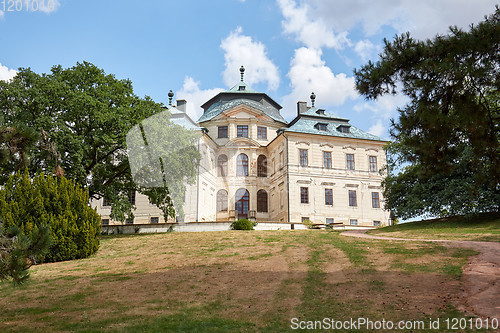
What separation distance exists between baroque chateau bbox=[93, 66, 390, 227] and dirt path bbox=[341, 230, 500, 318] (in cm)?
2521

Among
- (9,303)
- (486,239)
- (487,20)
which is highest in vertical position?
(487,20)

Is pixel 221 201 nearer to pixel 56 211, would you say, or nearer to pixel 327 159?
pixel 327 159

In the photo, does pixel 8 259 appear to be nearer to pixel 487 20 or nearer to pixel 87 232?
pixel 487 20

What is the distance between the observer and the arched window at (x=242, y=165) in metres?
46.6

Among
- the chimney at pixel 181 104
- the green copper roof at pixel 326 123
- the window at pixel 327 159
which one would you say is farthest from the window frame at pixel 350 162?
the chimney at pixel 181 104

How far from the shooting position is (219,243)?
2466 centimetres

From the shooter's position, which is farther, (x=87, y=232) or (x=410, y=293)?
(x=87, y=232)

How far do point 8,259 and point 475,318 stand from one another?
10.0 meters

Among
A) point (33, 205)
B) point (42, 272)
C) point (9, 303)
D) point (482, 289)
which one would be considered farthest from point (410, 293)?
point (33, 205)

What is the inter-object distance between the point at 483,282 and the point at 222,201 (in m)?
33.7

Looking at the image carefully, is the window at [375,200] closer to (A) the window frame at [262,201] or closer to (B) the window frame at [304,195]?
(B) the window frame at [304,195]

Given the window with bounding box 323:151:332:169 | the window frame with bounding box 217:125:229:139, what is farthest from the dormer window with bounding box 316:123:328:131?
the window frame with bounding box 217:125:229:139

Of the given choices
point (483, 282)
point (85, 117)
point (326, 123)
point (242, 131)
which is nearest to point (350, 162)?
point (326, 123)

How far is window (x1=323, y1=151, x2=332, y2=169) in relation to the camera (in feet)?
149
